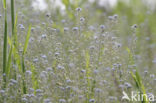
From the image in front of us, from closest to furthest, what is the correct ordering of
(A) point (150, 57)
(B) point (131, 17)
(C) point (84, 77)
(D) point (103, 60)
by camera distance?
(C) point (84, 77) → (D) point (103, 60) → (A) point (150, 57) → (B) point (131, 17)

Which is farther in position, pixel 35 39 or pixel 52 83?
pixel 35 39

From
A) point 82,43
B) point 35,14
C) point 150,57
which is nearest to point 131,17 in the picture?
point 150,57

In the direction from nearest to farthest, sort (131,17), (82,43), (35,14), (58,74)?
(58,74), (82,43), (35,14), (131,17)

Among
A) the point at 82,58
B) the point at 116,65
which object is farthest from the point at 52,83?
the point at 116,65

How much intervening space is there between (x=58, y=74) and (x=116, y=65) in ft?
1.71

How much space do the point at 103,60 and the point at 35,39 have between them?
0.61m

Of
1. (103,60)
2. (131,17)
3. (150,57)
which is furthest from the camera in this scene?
(131,17)

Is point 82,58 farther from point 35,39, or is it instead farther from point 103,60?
point 35,39

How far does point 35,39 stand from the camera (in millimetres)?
2479

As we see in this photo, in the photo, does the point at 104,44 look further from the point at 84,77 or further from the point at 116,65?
the point at 84,77

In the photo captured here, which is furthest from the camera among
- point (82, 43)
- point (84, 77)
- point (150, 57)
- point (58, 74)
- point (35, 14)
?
point (150, 57)

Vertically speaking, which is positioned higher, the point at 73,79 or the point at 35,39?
the point at 35,39

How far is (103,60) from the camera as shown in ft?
7.93

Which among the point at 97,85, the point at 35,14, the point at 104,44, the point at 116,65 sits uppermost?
the point at 35,14
